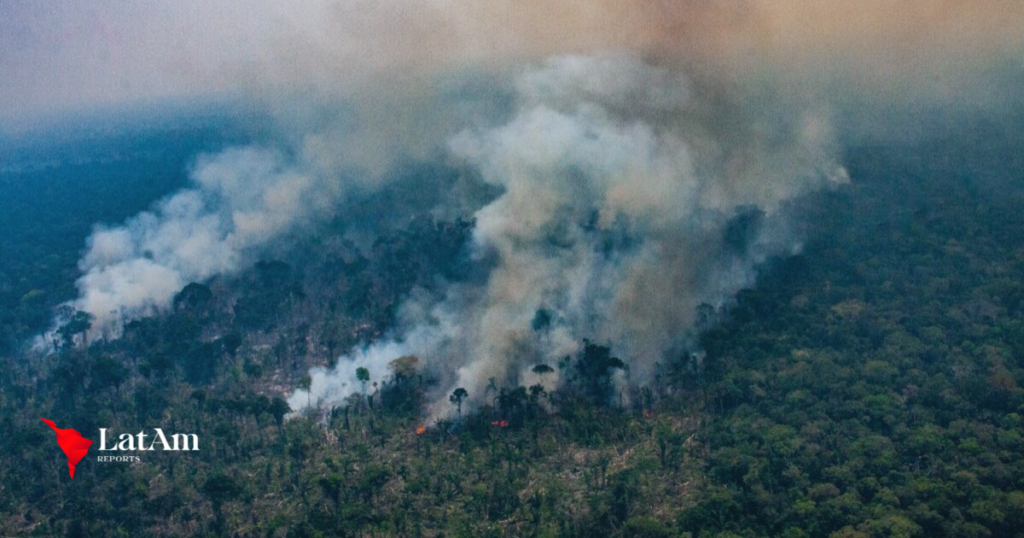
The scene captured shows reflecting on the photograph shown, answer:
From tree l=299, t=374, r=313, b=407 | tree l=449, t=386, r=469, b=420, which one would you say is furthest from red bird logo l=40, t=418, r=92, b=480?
tree l=449, t=386, r=469, b=420

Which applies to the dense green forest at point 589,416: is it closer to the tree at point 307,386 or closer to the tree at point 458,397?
the tree at point 458,397

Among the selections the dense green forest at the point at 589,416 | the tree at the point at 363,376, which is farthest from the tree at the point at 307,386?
the tree at the point at 363,376

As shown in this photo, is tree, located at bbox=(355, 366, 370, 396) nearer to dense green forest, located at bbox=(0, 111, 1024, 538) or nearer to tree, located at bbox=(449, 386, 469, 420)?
dense green forest, located at bbox=(0, 111, 1024, 538)

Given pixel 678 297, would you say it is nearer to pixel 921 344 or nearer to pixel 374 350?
pixel 921 344

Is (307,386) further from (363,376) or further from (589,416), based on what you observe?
(589,416)

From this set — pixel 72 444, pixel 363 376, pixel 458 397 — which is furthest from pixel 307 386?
pixel 72 444
